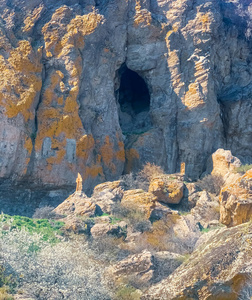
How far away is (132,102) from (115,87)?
3.83m

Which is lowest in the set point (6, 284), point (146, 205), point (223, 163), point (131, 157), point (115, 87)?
point (146, 205)

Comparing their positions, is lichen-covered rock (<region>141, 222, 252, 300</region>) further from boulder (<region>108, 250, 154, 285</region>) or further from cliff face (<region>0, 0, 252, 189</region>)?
cliff face (<region>0, 0, 252, 189</region>)

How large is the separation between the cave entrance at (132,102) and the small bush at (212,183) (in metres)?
5.02

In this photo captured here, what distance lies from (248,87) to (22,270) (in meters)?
19.5

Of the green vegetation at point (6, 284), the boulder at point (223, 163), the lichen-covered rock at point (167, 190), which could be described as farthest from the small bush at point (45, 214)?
the boulder at point (223, 163)

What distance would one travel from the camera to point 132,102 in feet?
94.6

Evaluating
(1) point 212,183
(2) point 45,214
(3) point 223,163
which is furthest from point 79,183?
(3) point 223,163

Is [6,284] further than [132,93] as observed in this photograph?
No

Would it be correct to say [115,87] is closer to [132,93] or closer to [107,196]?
[132,93]

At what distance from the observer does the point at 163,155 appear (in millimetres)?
23938

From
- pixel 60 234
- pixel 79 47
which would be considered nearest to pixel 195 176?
pixel 79 47

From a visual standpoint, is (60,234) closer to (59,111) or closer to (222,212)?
(222,212)

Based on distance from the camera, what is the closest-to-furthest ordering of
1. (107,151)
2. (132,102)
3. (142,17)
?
(107,151), (142,17), (132,102)

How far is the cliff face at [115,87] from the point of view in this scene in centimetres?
2100
